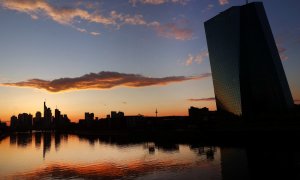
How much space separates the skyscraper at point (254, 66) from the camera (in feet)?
550

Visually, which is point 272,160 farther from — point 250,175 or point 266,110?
point 266,110

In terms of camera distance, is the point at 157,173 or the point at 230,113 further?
the point at 230,113

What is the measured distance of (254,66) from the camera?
6673 inches

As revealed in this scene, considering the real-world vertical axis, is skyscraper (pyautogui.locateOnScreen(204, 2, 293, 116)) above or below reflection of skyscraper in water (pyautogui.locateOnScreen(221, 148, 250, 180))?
above

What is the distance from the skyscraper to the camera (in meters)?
168

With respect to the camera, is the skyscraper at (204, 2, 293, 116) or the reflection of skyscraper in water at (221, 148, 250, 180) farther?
the skyscraper at (204, 2, 293, 116)

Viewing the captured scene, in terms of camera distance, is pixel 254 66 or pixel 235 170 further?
pixel 254 66

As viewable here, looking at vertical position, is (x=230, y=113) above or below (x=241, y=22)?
below

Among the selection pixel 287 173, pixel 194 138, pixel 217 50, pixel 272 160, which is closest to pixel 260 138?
pixel 194 138

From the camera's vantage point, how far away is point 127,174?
162 feet

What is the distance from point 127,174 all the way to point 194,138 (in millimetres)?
84215

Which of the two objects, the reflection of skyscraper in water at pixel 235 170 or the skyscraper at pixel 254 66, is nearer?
the reflection of skyscraper in water at pixel 235 170

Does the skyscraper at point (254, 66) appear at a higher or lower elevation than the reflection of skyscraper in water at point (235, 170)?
higher

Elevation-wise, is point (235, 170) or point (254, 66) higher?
point (254, 66)
